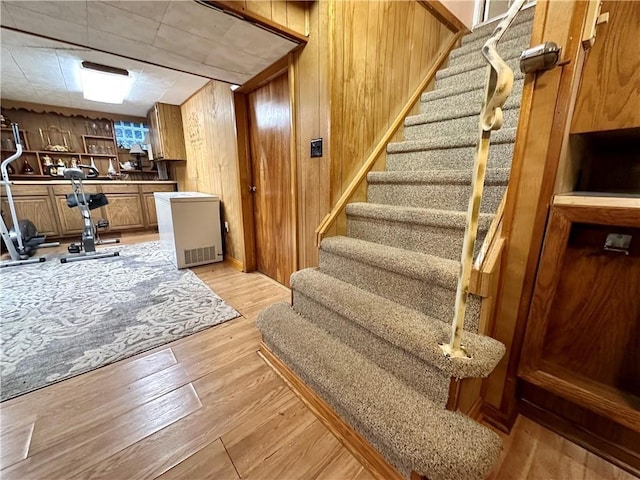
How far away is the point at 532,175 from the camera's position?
88cm

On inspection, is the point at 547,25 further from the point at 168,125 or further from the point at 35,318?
the point at 168,125

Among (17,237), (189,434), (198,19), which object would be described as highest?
(198,19)

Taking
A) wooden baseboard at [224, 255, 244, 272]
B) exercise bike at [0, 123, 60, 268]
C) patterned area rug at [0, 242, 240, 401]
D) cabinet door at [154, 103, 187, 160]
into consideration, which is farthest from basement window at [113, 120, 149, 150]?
wooden baseboard at [224, 255, 244, 272]

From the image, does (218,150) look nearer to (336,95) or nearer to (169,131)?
(169,131)

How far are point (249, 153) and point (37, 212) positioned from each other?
3732 millimetres

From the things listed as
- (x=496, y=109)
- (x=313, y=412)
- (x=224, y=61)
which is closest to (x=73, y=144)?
(x=224, y=61)

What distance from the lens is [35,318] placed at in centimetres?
184

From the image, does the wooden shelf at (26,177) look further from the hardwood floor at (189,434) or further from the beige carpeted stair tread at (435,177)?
the beige carpeted stair tread at (435,177)

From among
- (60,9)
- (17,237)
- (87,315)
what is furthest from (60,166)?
(60,9)

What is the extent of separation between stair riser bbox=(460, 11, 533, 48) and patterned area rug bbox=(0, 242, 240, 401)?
3.07m

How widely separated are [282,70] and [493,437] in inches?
93.2

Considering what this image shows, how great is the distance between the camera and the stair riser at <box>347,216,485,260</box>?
3.98ft

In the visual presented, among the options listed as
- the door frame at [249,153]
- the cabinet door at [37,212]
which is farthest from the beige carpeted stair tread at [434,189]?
the cabinet door at [37,212]

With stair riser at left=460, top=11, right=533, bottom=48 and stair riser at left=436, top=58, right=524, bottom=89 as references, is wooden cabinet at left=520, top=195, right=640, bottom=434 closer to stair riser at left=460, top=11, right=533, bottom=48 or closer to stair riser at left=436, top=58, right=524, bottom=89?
stair riser at left=436, top=58, right=524, bottom=89
